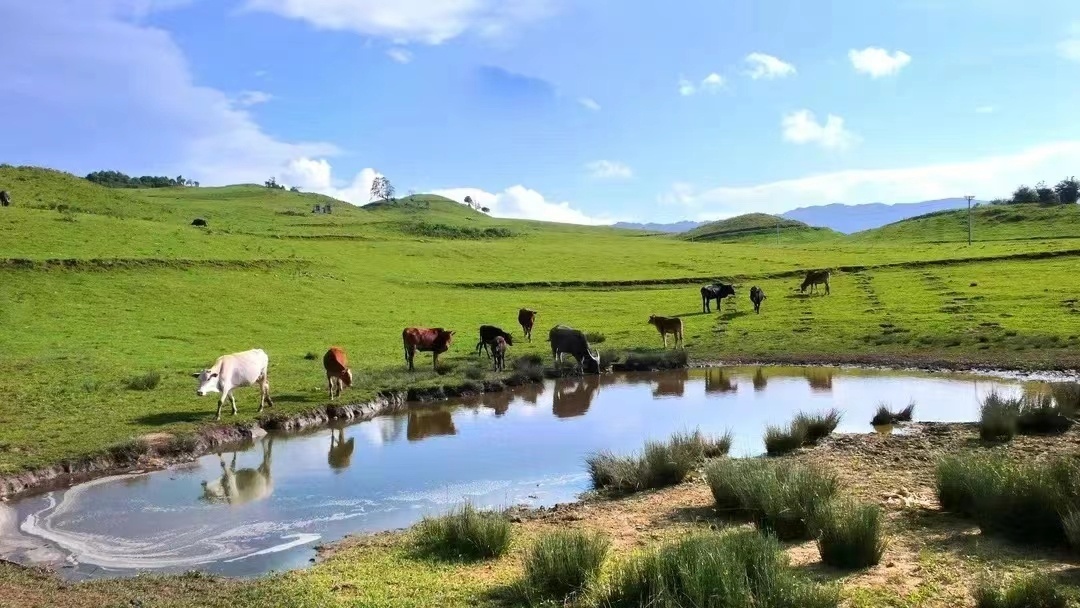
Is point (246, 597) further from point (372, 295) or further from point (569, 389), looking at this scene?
point (372, 295)

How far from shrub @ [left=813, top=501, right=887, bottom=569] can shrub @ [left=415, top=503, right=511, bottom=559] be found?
3.77m

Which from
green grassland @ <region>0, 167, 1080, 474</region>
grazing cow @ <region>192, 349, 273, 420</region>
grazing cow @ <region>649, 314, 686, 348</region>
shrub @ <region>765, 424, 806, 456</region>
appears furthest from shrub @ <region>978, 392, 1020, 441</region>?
grazing cow @ <region>649, 314, 686, 348</region>

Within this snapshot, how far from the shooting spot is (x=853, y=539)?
842cm

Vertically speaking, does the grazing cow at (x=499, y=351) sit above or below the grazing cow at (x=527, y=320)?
below

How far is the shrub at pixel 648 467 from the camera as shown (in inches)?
512

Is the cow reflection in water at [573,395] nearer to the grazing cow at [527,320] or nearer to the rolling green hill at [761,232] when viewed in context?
the grazing cow at [527,320]

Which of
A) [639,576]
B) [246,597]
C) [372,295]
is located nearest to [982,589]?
[639,576]

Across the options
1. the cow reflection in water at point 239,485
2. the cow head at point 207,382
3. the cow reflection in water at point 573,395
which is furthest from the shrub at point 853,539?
the cow head at point 207,382

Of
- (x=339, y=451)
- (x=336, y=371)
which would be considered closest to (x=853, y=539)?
(x=339, y=451)

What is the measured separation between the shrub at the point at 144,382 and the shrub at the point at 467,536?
45.0 feet

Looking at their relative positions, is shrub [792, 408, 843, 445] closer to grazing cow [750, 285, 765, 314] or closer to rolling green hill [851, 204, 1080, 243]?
grazing cow [750, 285, 765, 314]

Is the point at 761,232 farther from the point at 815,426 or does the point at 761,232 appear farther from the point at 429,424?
the point at 815,426

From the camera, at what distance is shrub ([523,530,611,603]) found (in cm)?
794

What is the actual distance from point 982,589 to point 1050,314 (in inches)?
1123
